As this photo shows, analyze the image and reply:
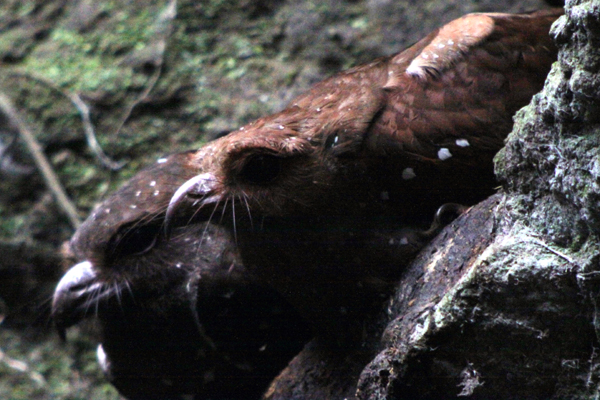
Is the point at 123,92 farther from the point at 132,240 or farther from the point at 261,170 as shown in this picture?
the point at 261,170

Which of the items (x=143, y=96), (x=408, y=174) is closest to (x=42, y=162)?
(x=143, y=96)

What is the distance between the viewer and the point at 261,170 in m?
2.12

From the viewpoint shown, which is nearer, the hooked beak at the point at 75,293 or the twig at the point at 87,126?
the hooked beak at the point at 75,293

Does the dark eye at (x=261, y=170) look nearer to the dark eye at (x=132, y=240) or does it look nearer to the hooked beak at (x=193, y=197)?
the hooked beak at (x=193, y=197)

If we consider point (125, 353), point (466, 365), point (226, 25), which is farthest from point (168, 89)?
point (466, 365)

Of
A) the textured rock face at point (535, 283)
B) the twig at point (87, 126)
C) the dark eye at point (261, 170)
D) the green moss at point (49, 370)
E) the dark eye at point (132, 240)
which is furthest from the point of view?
the twig at point (87, 126)

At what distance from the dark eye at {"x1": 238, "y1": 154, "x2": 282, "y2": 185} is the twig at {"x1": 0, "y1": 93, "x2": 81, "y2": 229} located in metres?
2.53

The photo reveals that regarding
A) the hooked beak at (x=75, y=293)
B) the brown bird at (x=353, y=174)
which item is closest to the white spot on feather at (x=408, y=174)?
the brown bird at (x=353, y=174)

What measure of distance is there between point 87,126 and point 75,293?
1.94m

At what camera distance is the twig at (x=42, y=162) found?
4.34 meters

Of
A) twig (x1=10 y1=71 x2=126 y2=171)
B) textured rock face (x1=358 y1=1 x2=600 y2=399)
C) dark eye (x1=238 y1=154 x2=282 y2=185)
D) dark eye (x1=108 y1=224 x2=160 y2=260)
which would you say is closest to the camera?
textured rock face (x1=358 y1=1 x2=600 y2=399)

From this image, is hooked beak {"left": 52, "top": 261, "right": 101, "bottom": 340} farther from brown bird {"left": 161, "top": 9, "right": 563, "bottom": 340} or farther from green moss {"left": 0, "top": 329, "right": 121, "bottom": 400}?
green moss {"left": 0, "top": 329, "right": 121, "bottom": 400}

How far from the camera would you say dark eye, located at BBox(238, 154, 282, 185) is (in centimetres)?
210

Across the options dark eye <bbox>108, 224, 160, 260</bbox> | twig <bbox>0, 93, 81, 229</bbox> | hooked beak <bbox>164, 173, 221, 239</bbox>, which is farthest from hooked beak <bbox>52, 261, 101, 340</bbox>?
twig <bbox>0, 93, 81, 229</bbox>
